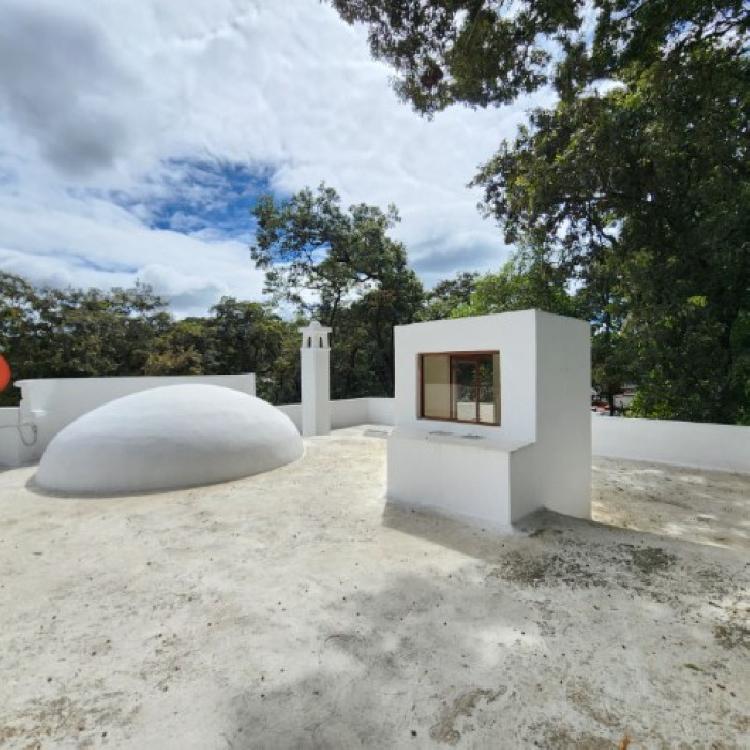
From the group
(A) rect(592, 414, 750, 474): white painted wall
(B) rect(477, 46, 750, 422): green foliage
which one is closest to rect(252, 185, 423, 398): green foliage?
(B) rect(477, 46, 750, 422): green foliage

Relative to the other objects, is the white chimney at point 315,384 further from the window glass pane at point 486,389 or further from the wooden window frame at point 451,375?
the window glass pane at point 486,389

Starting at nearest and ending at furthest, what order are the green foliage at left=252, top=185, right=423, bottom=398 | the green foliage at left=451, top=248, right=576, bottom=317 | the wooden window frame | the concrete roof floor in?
the concrete roof floor < the wooden window frame < the green foliage at left=451, top=248, right=576, bottom=317 < the green foliage at left=252, top=185, right=423, bottom=398

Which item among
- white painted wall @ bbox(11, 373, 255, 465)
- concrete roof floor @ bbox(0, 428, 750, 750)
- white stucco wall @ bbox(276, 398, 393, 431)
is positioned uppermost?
white painted wall @ bbox(11, 373, 255, 465)

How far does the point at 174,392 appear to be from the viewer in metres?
8.88

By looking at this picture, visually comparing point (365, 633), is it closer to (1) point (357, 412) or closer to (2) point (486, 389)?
(2) point (486, 389)

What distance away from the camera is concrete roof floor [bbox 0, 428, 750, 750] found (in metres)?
2.36

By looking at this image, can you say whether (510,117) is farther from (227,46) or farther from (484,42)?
(227,46)

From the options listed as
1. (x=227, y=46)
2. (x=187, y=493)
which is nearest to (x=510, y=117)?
(x=227, y=46)

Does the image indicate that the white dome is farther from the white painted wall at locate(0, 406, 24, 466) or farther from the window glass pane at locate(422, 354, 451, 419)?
the window glass pane at locate(422, 354, 451, 419)

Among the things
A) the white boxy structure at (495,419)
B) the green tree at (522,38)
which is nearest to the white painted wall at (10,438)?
the white boxy structure at (495,419)

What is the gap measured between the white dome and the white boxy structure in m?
3.44

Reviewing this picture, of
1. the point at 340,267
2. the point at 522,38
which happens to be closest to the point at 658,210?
the point at 522,38

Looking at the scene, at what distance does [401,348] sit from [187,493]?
463 cm

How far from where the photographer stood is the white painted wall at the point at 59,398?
9.98m
